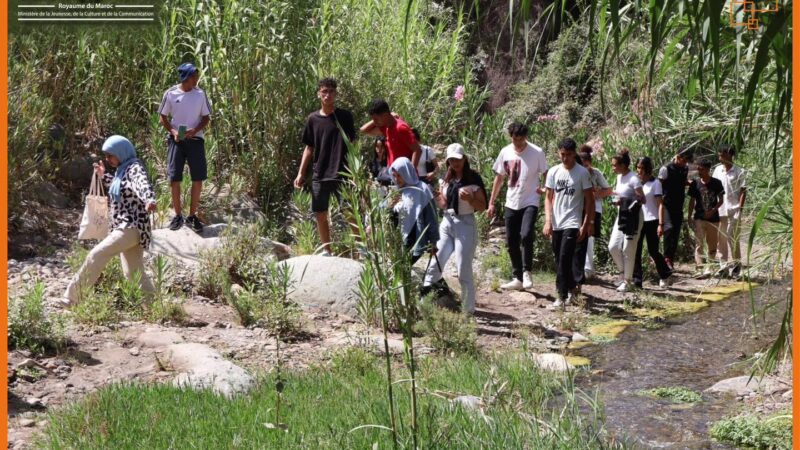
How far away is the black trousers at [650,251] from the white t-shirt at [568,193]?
1481mm

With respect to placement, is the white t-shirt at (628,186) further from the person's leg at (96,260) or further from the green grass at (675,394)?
the person's leg at (96,260)

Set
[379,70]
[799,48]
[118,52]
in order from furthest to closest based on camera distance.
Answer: [379,70]
[118,52]
[799,48]

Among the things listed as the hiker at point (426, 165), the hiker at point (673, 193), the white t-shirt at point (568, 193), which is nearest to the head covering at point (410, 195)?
the hiker at point (426, 165)

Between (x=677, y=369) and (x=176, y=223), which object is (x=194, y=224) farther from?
(x=677, y=369)

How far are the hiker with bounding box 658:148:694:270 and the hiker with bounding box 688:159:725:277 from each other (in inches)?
5.9

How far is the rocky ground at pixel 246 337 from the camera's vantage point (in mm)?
6618

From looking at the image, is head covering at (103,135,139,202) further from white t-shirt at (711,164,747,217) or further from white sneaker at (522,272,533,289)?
white t-shirt at (711,164,747,217)

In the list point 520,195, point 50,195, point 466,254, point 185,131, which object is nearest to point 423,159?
point 466,254

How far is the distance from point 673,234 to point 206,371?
22.7 ft

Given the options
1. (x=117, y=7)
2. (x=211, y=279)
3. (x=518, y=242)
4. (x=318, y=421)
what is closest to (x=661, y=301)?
(x=518, y=242)

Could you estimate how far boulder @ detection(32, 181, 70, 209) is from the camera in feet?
36.6

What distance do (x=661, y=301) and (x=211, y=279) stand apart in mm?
4622

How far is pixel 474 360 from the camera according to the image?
7.20m

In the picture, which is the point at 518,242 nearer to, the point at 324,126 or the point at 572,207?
the point at 572,207
